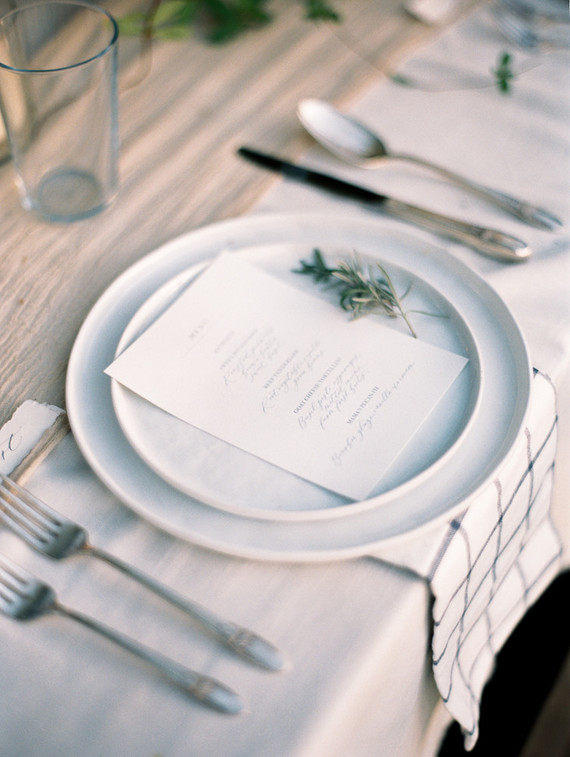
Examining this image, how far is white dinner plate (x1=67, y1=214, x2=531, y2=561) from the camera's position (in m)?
0.41

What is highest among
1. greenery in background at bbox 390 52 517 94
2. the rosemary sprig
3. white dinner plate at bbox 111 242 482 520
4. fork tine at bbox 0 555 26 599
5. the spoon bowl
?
greenery in background at bbox 390 52 517 94

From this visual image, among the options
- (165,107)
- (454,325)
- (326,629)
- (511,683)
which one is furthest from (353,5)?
(511,683)

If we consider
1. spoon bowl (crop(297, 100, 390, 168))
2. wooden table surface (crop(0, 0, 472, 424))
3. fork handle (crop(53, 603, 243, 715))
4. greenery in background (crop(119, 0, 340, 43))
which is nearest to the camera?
fork handle (crop(53, 603, 243, 715))

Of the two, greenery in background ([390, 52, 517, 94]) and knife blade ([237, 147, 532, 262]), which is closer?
knife blade ([237, 147, 532, 262])

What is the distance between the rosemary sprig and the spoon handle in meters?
0.20

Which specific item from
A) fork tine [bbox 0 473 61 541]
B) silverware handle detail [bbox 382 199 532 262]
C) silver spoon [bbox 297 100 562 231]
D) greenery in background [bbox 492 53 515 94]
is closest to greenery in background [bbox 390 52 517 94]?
greenery in background [bbox 492 53 515 94]

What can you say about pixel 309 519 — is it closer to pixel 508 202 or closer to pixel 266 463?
pixel 266 463

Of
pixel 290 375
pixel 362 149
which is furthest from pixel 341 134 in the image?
pixel 290 375

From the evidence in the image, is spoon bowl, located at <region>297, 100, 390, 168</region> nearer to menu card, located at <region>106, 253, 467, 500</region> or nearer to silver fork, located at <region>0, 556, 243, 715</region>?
menu card, located at <region>106, 253, 467, 500</region>

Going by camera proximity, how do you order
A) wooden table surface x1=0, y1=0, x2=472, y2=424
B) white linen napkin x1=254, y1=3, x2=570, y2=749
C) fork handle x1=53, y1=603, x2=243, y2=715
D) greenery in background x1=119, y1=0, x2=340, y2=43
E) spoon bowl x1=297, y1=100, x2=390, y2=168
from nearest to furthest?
fork handle x1=53, y1=603, x2=243, y2=715, white linen napkin x1=254, y1=3, x2=570, y2=749, wooden table surface x1=0, y1=0, x2=472, y2=424, spoon bowl x1=297, y1=100, x2=390, y2=168, greenery in background x1=119, y1=0, x2=340, y2=43

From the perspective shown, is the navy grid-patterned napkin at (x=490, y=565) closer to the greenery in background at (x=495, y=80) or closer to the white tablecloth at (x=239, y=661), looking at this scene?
the white tablecloth at (x=239, y=661)

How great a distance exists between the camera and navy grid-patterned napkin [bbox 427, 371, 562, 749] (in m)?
0.45

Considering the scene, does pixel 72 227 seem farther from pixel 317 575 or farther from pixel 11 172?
pixel 317 575

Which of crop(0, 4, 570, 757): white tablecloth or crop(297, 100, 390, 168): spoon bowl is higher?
crop(297, 100, 390, 168): spoon bowl
